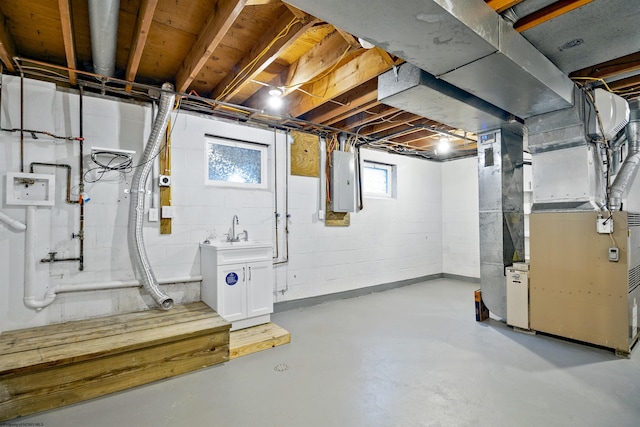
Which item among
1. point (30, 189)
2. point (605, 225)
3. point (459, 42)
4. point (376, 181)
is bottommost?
point (605, 225)

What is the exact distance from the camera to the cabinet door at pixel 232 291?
9.87 feet

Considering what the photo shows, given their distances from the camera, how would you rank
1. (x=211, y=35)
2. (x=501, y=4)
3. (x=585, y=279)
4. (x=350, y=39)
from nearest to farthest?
1. (x=501, y=4)
2. (x=211, y=35)
3. (x=350, y=39)
4. (x=585, y=279)

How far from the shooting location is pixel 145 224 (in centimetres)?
311

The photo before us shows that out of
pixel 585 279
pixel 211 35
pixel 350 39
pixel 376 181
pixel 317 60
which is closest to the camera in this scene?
pixel 211 35

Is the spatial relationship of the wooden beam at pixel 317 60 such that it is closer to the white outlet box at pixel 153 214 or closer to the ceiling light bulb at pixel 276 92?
the ceiling light bulb at pixel 276 92

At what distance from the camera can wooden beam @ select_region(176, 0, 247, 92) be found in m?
1.88

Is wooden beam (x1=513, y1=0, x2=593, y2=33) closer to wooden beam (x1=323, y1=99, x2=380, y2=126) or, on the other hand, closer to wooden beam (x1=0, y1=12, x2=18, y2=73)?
wooden beam (x1=323, y1=99, x2=380, y2=126)

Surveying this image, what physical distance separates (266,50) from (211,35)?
0.44 m

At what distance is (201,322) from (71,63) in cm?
238

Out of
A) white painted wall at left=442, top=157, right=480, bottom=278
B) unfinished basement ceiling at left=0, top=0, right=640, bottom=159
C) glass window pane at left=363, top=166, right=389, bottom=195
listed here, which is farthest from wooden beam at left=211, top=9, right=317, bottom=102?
white painted wall at left=442, top=157, right=480, bottom=278

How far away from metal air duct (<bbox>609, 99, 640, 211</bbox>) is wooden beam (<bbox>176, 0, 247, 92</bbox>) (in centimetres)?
374

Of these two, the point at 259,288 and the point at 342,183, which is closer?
the point at 259,288

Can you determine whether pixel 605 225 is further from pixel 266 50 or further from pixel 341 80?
pixel 266 50

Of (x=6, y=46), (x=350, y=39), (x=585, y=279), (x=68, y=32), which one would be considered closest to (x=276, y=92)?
(x=350, y=39)
